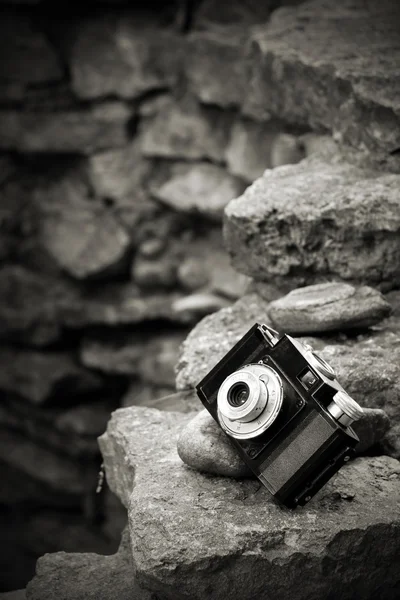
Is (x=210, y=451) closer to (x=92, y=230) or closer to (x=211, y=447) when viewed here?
(x=211, y=447)

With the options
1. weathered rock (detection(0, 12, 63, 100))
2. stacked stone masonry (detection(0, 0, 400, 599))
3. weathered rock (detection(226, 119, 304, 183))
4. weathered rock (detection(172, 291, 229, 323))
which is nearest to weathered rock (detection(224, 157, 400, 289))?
stacked stone masonry (detection(0, 0, 400, 599))

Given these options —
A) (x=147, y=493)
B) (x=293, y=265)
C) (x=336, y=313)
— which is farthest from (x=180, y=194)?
(x=147, y=493)

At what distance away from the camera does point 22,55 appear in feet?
11.8

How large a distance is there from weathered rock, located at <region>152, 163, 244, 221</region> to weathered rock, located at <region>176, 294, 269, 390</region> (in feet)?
4.30

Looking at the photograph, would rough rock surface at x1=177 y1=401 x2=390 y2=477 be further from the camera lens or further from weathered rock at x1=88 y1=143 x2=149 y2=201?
weathered rock at x1=88 y1=143 x2=149 y2=201

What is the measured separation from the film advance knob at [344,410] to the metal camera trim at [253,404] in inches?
4.2

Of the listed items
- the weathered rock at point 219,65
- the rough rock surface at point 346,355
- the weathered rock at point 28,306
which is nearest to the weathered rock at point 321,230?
the rough rock surface at point 346,355

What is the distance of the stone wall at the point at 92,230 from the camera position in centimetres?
351

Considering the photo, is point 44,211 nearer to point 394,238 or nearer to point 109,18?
point 109,18

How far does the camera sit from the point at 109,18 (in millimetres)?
3643

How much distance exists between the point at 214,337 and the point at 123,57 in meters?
2.21

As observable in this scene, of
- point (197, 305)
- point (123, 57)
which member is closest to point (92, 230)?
point (197, 305)

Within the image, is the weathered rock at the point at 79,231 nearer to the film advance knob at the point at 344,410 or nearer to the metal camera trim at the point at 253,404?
the metal camera trim at the point at 253,404

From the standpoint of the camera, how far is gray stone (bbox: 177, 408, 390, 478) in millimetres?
1405
